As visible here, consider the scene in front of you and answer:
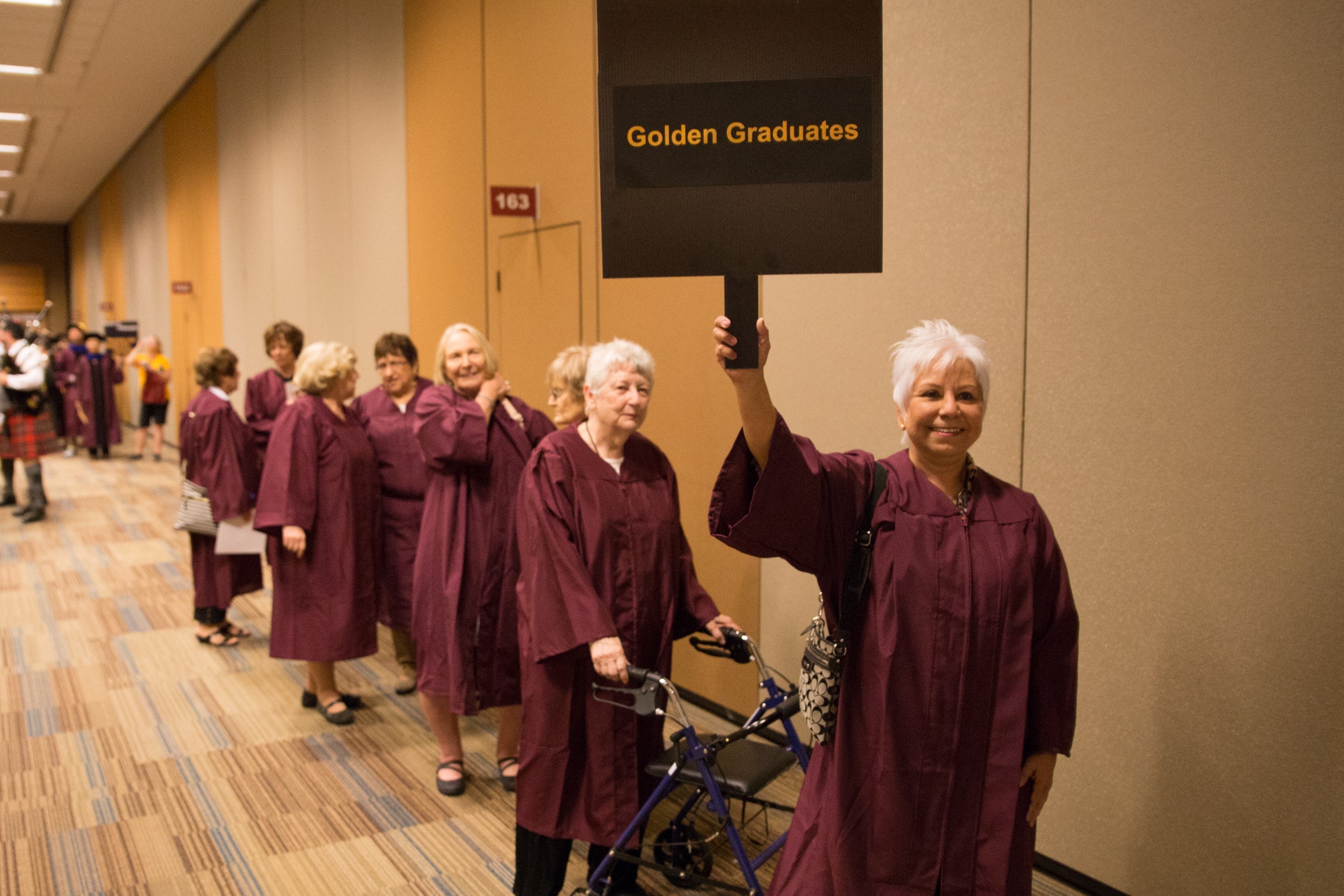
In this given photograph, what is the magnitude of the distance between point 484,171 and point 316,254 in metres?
3.74

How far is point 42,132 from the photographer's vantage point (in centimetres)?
1492

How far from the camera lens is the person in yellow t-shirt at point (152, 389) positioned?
13.7m

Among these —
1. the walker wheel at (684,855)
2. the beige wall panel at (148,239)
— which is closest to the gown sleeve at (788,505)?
the walker wheel at (684,855)

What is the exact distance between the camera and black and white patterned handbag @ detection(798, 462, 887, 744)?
1814 millimetres

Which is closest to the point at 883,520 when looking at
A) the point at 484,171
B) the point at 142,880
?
the point at 142,880

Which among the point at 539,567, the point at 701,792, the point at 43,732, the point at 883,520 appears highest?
the point at 883,520

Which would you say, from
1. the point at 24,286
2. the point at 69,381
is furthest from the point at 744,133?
the point at 24,286

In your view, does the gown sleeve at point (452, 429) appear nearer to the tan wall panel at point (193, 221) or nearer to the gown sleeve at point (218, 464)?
the gown sleeve at point (218, 464)

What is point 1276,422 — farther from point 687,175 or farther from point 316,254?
point 316,254

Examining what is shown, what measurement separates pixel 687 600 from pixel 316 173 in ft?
24.8

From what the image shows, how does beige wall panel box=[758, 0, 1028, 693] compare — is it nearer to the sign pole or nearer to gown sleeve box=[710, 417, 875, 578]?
gown sleeve box=[710, 417, 875, 578]

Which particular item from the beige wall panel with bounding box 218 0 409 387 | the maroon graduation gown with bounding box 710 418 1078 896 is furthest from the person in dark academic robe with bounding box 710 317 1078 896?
the beige wall panel with bounding box 218 0 409 387

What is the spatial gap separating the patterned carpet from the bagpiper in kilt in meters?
3.36

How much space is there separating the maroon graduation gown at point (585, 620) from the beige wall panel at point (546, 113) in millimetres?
2406
